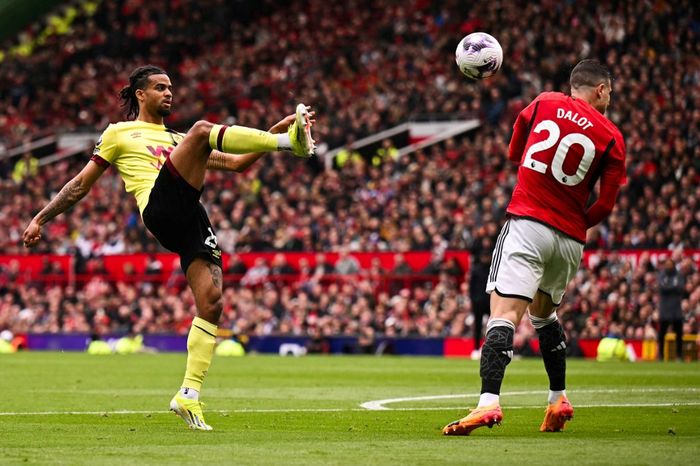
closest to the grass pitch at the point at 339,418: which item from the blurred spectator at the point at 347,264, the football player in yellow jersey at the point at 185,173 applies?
the football player in yellow jersey at the point at 185,173

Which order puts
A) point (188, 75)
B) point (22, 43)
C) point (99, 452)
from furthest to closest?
point (22, 43), point (188, 75), point (99, 452)

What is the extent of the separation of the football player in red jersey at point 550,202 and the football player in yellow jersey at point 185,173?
144cm

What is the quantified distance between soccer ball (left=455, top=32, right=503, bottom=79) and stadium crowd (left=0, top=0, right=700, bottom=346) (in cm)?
1451

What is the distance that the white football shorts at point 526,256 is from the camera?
8.07 metres

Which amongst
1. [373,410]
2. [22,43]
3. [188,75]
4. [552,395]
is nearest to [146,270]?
[188,75]

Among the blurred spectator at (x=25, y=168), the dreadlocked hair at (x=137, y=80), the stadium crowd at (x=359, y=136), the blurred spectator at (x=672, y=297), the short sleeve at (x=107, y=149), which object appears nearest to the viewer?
the short sleeve at (x=107, y=149)

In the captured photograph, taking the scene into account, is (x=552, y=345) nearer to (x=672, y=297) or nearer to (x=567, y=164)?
(x=567, y=164)

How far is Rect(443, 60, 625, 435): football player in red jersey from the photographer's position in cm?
807

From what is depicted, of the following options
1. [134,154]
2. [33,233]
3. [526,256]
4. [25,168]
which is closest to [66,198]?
[33,233]

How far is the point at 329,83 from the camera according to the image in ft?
116

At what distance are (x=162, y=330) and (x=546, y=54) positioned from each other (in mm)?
11333

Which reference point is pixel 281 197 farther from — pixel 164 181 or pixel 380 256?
pixel 164 181

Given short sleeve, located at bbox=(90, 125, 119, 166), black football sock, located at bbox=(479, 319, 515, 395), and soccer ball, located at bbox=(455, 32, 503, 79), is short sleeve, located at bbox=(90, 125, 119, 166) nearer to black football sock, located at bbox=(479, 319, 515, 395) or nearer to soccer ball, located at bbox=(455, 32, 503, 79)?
soccer ball, located at bbox=(455, 32, 503, 79)

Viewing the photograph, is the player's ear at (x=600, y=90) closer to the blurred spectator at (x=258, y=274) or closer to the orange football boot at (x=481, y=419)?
the orange football boot at (x=481, y=419)
